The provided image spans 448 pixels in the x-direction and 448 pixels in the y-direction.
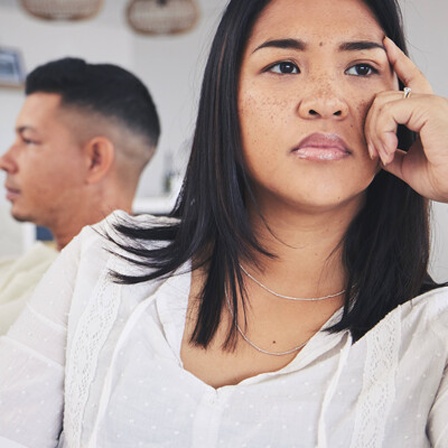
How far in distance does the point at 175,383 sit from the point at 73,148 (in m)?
0.94

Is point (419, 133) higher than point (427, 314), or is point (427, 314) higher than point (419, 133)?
point (419, 133)

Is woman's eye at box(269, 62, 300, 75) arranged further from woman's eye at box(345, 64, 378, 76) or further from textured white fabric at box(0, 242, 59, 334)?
textured white fabric at box(0, 242, 59, 334)

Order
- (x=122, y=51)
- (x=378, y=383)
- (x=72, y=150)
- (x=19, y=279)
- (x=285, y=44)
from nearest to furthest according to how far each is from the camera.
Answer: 1. (x=378, y=383)
2. (x=285, y=44)
3. (x=19, y=279)
4. (x=72, y=150)
5. (x=122, y=51)

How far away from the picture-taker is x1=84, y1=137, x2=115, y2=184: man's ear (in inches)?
67.4

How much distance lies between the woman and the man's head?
559mm

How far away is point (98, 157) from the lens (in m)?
1.73

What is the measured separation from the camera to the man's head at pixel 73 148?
67.2 inches

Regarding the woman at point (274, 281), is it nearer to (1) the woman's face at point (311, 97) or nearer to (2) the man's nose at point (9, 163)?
(1) the woman's face at point (311, 97)

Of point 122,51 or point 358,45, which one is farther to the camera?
point 122,51

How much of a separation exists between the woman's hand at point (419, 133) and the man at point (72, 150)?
89 cm

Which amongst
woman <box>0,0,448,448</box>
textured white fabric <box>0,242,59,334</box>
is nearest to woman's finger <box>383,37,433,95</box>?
woman <box>0,0,448,448</box>

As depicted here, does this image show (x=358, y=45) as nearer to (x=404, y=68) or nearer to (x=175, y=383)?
(x=404, y=68)

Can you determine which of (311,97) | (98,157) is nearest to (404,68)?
(311,97)

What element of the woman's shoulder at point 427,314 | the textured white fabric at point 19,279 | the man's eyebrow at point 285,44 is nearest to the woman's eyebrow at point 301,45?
the man's eyebrow at point 285,44
